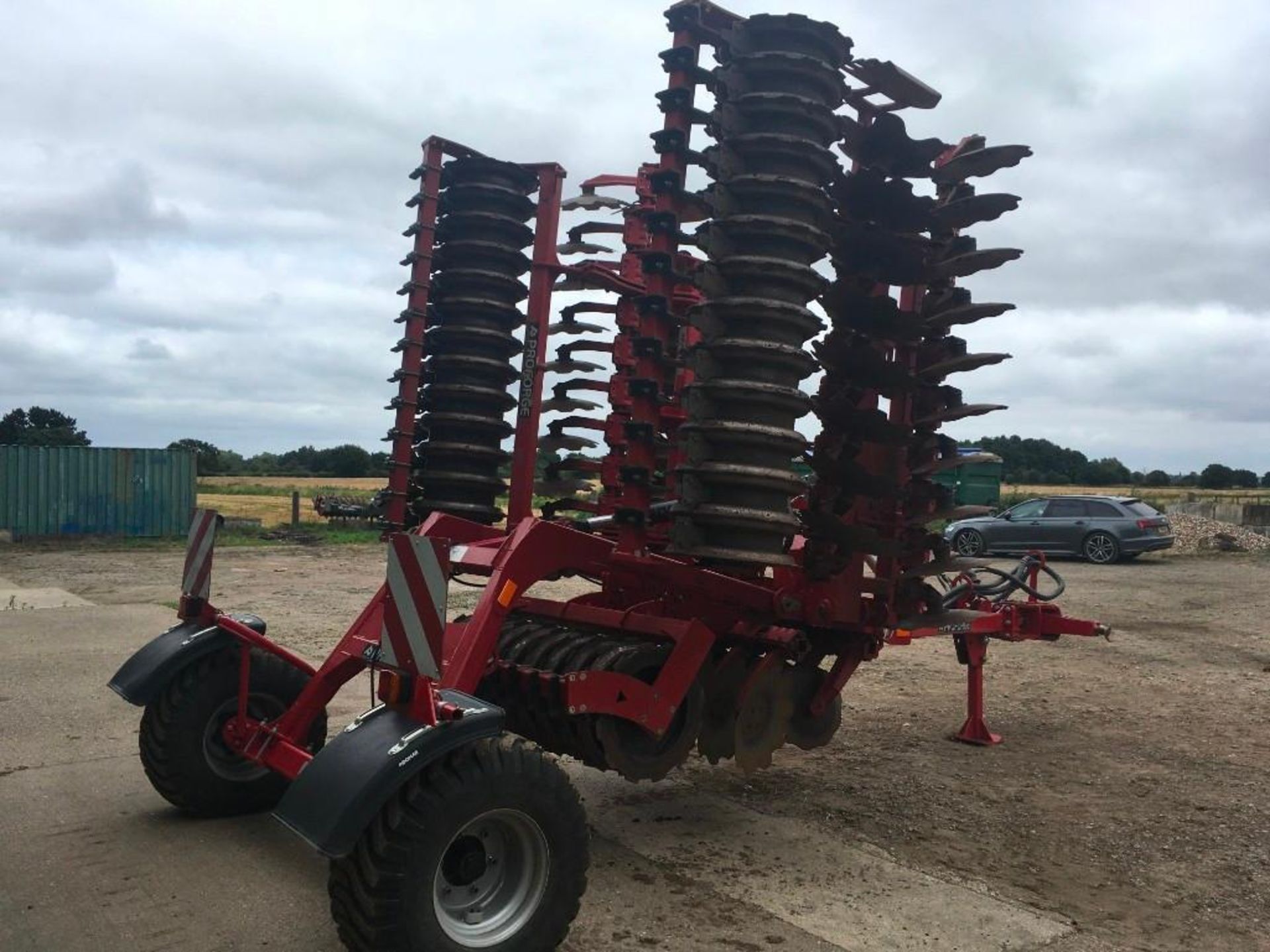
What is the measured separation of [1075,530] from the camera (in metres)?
21.8

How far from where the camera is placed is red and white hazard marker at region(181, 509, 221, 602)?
513cm

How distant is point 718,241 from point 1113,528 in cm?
1868

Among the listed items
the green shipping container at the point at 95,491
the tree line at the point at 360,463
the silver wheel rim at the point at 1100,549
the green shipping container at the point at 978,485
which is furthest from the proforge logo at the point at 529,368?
the tree line at the point at 360,463

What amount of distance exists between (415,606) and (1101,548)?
20.4m

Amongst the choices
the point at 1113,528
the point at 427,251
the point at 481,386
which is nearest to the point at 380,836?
the point at 481,386

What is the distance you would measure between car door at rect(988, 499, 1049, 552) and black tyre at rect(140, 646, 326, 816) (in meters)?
19.4

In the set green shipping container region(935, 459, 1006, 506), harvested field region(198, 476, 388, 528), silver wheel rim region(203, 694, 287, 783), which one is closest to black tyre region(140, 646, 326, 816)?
silver wheel rim region(203, 694, 287, 783)

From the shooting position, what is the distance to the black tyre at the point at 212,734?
496cm

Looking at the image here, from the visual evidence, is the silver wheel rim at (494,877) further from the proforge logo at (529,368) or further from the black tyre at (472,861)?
the proforge logo at (529,368)

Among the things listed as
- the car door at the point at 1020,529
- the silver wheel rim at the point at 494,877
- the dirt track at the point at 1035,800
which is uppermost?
the car door at the point at 1020,529

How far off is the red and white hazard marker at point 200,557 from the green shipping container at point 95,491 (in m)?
19.8

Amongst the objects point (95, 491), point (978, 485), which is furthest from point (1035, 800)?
point (95, 491)

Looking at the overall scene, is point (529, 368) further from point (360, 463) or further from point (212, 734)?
point (360, 463)

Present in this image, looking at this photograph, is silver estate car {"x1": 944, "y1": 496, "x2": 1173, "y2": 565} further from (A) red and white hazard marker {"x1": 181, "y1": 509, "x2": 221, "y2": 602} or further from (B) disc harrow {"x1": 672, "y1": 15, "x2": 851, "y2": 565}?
(A) red and white hazard marker {"x1": 181, "y1": 509, "x2": 221, "y2": 602}
